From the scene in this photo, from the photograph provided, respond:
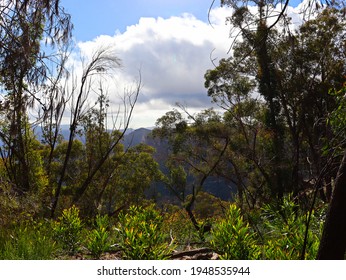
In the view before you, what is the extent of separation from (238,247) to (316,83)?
1546 centimetres

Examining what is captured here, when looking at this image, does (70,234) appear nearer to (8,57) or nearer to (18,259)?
(18,259)

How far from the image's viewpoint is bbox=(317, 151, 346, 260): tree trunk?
10.2 ft

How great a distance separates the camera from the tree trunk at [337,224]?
3.10 m

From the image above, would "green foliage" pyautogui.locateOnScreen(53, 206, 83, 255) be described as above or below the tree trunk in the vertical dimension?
below

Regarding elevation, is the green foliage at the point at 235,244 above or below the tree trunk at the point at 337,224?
below

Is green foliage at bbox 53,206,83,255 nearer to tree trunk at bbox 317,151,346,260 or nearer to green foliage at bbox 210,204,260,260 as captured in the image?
green foliage at bbox 210,204,260,260

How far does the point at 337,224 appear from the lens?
3.13m

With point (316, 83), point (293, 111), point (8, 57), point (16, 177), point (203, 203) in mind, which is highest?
point (316, 83)

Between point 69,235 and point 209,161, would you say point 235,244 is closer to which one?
point 69,235

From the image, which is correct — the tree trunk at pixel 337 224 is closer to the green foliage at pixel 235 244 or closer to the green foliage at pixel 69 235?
the green foliage at pixel 235 244

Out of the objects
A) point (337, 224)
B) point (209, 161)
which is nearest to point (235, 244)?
point (337, 224)

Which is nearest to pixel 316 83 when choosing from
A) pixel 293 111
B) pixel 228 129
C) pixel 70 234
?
pixel 293 111

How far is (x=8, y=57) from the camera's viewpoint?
17.1 feet
